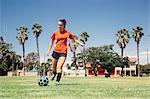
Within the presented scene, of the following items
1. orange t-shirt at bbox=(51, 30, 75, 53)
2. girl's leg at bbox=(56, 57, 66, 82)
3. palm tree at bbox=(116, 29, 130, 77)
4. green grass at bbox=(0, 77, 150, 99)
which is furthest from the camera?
palm tree at bbox=(116, 29, 130, 77)

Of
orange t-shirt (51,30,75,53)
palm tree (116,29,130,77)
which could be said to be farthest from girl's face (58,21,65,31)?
palm tree (116,29,130,77)

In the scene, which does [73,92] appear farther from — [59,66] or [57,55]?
[57,55]

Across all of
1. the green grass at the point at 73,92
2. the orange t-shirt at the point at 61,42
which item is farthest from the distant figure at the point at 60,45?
the green grass at the point at 73,92

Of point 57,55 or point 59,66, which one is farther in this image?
point 57,55

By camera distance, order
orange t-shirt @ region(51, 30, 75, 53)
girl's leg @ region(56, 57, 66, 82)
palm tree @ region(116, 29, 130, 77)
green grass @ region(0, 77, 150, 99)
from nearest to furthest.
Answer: green grass @ region(0, 77, 150, 99)
girl's leg @ region(56, 57, 66, 82)
orange t-shirt @ region(51, 30, 75, 53)
palm tree @ region(116, 29, 130, 77)

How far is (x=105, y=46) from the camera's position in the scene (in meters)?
107

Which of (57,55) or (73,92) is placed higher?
(57,55)

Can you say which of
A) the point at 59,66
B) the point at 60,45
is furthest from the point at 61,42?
the point at 59,66

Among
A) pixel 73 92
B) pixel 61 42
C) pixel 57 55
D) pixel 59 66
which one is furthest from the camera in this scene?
pixel 57 55

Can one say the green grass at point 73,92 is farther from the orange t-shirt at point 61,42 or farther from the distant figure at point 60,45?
the orange t-shirt at point 61,42

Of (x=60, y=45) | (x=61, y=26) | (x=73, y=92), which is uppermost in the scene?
(x=61, y=26)

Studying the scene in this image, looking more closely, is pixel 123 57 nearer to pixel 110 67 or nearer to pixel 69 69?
pixel 110 67

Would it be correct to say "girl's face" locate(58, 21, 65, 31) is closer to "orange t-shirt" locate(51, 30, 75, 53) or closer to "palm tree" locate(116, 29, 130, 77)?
"orange t-shirt" locate(51, 30, 75, 53)

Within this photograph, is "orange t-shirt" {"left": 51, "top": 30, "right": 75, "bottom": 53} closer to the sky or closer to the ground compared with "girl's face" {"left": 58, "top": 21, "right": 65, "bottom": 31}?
closer to the ground
